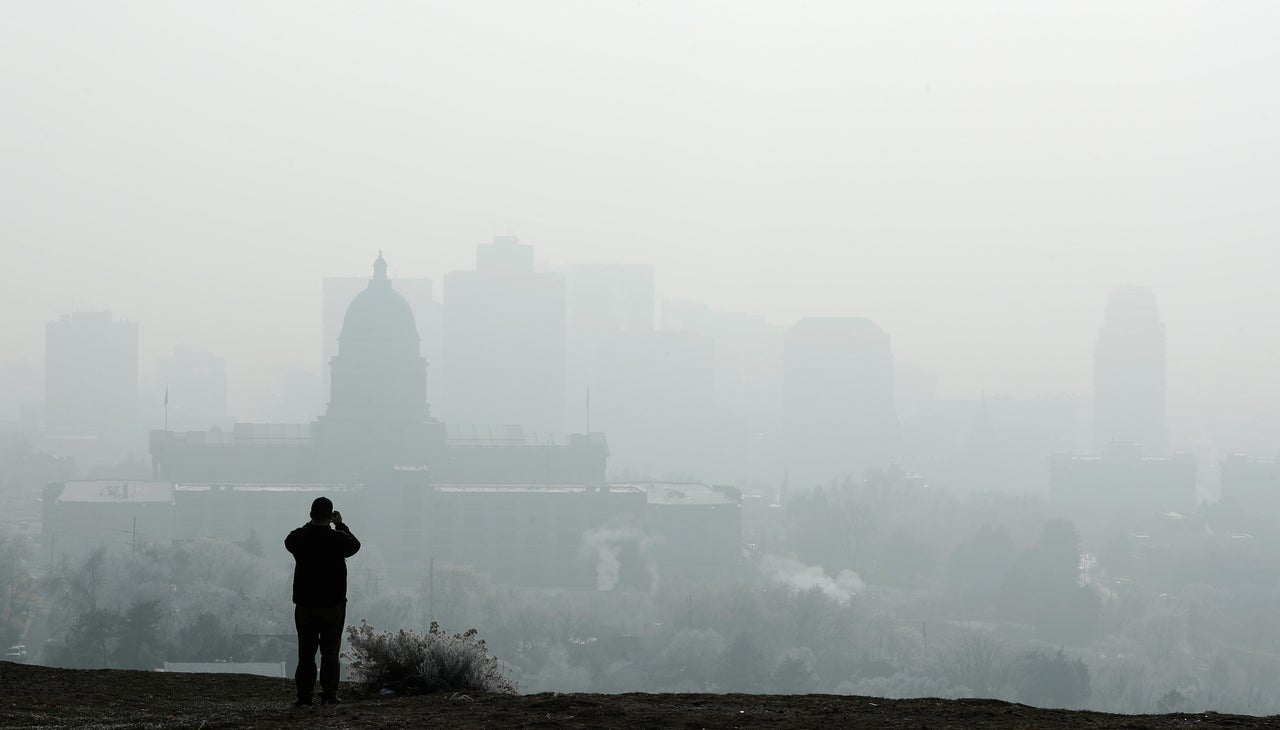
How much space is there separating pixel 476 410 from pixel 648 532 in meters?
108

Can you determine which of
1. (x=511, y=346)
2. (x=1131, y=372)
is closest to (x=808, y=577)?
(x=511, y=346)

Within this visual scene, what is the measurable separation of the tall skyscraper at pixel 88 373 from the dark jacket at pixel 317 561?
186 meters

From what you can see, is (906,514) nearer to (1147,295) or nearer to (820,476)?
(820,476)

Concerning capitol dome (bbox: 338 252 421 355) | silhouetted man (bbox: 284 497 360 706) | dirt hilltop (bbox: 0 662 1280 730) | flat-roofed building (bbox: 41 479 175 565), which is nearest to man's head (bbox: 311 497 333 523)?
silhouetted man (bbox: 284 497 360 706)

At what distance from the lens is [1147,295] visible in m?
193

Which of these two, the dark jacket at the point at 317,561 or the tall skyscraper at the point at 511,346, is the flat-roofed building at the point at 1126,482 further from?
the dark jacket at the point at 317,561

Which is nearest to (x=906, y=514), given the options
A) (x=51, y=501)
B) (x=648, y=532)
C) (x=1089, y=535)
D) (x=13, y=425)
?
(x=1089, y=535)

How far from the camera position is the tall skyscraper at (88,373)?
183m

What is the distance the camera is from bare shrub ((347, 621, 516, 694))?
418 inches

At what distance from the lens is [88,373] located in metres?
186

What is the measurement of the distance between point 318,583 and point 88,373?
192 m

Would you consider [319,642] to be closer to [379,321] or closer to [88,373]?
[379,321]

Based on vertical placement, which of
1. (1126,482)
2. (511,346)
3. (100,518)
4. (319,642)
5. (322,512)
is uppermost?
(511,346)

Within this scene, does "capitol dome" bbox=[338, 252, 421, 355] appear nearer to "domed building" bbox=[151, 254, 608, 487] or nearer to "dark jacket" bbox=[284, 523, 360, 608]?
"domed building" bbox=[151, 254, 608, 487]
